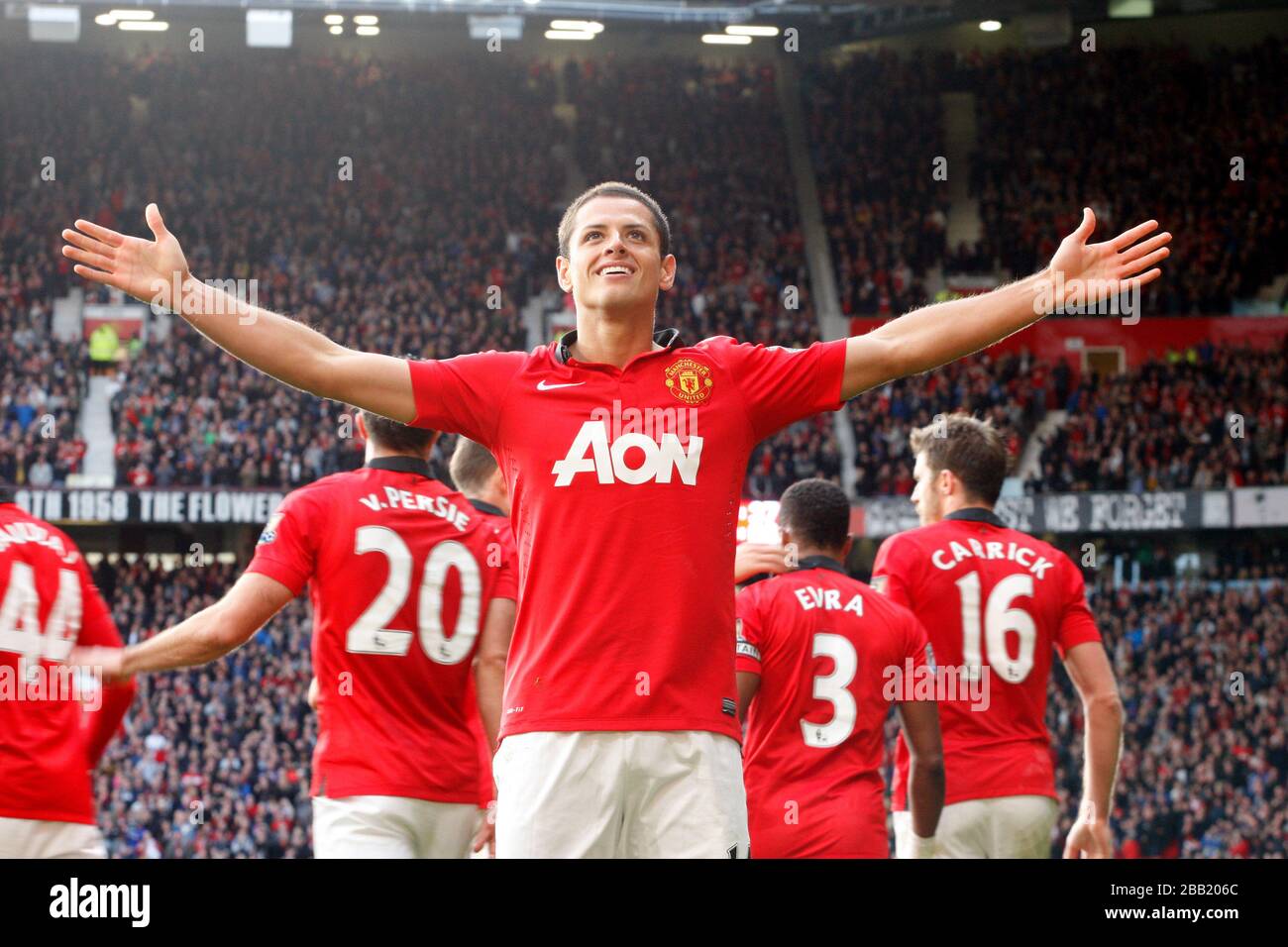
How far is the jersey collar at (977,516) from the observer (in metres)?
5.46

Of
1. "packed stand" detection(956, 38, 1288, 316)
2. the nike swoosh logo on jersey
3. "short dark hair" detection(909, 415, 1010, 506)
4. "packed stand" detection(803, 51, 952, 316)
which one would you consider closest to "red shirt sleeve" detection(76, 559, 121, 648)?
the nike swoosh logo on jersey

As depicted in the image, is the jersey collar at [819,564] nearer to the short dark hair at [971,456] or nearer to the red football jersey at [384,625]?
the short dark hair at [971,456]

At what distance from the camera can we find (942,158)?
29.8 meters

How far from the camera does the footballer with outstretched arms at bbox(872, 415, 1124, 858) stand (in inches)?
205

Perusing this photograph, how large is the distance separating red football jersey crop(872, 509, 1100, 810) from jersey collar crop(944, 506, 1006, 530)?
0.04 metres

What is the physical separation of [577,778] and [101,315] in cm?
2486

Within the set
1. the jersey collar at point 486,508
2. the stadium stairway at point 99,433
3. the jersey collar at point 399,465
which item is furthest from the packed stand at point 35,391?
the jersey collar at point 399,465

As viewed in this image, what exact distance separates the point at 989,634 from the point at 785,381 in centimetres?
199

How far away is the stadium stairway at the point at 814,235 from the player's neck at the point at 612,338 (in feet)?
69.9

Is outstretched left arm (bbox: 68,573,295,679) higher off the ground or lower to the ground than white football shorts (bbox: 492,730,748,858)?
higher

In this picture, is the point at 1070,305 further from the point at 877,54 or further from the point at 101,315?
the point at 877,54

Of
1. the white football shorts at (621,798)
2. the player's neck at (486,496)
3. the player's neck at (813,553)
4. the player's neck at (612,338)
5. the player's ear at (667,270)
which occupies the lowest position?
the white football shorts at (621,798)

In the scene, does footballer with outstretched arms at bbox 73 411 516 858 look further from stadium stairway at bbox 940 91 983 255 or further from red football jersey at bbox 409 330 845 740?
stadium stairway at bbox 940 91 983 255
